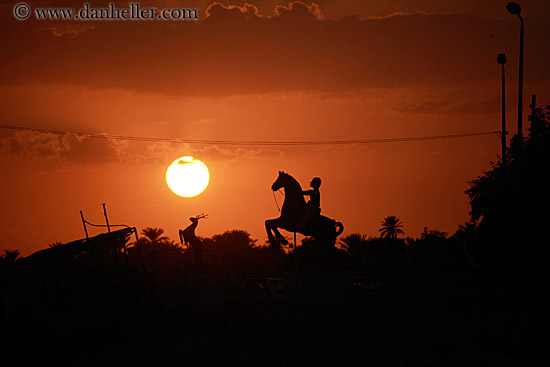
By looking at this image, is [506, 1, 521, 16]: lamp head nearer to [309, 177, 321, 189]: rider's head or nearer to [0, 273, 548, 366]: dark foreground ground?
[0, 273, 548, 366]: dark foreground ground

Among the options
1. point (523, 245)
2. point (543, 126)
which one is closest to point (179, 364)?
point (523, 245)

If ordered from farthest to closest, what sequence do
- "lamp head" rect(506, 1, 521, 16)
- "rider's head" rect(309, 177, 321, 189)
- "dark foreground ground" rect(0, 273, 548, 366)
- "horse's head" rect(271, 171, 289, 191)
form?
"lamp head" rect(506, 1, 521, 16) < "horse's head" rect(271, 171, 289, 191) < "rider's head" rect(309, 177, 321, 189) < "dark foreground ground" rect(0, 273, 548, 366)

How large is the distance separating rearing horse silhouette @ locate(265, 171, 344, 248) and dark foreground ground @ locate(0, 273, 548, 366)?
5.12 feet

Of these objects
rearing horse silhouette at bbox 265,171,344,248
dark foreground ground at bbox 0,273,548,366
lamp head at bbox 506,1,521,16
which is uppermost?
lamp head at bbox 506,1,521,16

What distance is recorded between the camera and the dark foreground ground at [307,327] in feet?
53.6

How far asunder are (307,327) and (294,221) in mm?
6088

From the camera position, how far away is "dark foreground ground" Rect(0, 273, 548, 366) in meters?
16.3

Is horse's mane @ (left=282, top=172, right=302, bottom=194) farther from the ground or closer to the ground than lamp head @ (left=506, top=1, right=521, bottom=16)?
closer to the ground

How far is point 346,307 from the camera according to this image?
24.3m

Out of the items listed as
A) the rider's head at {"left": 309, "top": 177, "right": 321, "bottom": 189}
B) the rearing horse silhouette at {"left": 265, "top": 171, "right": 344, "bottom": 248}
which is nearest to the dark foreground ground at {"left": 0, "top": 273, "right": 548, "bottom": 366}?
the rearing horse silhouette at {"left": 265, "top": 171, "right": 344, "bottom": 248}

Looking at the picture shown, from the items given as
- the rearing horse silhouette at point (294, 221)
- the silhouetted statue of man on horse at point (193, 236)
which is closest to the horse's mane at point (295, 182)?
the rearing horse silhouette at point (294, 221)

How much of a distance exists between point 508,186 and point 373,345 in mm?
18836

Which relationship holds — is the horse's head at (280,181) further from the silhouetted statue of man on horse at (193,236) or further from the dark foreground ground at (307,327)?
the silhouetted statue of man on horse at (193,236)

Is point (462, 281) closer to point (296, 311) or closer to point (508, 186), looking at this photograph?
point (296, 311)
